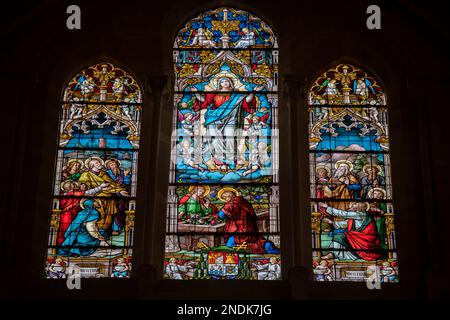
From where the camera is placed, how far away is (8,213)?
38.7 ft

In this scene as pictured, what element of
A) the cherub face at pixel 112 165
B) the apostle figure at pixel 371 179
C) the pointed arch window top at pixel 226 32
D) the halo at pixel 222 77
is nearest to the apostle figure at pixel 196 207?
the cherub face at pixel 112 165

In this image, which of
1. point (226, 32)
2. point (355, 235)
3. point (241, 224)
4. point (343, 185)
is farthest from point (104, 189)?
point (355, 235)

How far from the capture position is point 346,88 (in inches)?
520

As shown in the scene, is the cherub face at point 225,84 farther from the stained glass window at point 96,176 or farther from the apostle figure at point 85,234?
the apostle figure at point 85,234

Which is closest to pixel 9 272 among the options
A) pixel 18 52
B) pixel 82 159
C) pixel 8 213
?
pixel 8 213

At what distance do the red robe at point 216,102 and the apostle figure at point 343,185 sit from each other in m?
1.42

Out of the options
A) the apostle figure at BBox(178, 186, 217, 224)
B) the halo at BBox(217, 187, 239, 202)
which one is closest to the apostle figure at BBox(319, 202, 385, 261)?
the halo at BBox(217, 187, 239, 202)

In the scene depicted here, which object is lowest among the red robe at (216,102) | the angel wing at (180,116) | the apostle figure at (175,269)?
the apostle figure at (175,269)

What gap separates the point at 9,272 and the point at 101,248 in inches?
48.0

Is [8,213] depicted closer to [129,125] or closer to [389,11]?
[129,125]

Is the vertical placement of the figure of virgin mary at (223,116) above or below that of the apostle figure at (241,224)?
above

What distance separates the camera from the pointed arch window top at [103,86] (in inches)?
519

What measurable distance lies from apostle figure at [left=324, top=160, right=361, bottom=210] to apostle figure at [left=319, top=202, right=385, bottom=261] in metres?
0.13

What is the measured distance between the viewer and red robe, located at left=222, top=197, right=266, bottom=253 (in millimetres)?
12164
